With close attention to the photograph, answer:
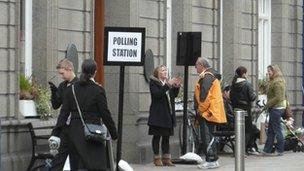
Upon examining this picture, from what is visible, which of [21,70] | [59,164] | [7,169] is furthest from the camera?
[21,70]

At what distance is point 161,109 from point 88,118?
6.12 metres

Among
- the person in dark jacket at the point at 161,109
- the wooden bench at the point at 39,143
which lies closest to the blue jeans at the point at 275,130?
the person in dark jacket at the point at 161,109

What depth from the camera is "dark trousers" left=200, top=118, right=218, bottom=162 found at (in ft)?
59.8

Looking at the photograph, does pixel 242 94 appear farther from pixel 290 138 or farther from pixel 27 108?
pixel 27 108

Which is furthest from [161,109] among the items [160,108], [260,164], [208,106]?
[260,164]

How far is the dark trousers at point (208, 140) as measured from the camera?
1822 cm

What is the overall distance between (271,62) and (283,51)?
1.45 ft

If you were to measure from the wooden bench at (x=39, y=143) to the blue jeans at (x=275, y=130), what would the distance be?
6.72 m

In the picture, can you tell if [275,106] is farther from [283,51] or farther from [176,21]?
[283,51]

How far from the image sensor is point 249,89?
21141 mm

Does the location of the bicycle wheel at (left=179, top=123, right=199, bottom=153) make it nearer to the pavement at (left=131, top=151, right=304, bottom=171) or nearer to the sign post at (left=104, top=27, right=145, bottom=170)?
the pavement at (left=131, top=151, right=304, bottom=171)

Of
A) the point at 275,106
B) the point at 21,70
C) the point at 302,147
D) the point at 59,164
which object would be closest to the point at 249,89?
the point at 275,106

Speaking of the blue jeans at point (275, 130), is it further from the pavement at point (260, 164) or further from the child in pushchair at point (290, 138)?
the child in pushchair at point (290, 138)

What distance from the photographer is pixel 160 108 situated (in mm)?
18531
